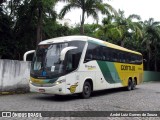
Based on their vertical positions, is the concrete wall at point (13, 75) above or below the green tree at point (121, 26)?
below

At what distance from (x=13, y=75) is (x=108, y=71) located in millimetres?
5914

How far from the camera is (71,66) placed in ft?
43.2

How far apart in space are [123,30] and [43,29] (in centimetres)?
1207

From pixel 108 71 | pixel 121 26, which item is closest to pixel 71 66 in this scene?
pixel 108 71

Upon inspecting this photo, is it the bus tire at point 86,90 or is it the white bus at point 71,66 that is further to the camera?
the bus tire at point 86,90

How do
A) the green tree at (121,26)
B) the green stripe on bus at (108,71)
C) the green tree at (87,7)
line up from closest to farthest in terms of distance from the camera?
the green stripe on bus at (108,71) → the green tree at (87,7) → the green tree at (121,26)

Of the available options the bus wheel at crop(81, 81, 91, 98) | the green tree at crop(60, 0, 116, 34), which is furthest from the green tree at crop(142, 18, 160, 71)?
the bus wheel at crop(81, 81, 91, 98)

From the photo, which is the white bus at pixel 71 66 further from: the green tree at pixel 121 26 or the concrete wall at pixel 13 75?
the green tree at pixel 121 26

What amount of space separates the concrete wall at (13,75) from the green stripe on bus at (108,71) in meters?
5.00

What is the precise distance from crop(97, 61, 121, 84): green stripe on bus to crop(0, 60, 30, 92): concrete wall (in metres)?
5.00

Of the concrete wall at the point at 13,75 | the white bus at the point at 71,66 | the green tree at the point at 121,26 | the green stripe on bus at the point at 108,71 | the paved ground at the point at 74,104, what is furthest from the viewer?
the green tree at the point at 121,26

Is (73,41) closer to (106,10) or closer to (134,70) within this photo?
(134,70)

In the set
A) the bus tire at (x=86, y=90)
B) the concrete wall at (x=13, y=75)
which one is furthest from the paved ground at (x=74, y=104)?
the concrete wall at (x=13, y=75)

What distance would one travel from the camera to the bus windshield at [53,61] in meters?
12.7
